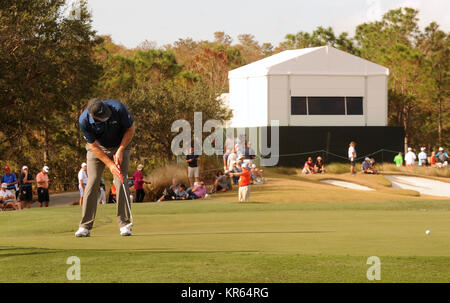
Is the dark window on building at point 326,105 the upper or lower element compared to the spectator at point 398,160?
upper

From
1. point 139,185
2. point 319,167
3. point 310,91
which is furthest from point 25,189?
point 310,91

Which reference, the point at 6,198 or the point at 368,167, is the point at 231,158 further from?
the point at 368,167

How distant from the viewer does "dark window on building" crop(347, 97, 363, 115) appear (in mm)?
46781

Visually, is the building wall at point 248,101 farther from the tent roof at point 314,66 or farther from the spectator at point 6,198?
the spectator at point 6,198

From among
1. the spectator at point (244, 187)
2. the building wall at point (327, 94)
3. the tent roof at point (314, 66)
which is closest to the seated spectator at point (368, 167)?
the building wall at point (327, 94)

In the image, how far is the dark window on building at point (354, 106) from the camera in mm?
46781

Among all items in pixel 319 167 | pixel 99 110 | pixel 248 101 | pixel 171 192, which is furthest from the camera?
pixel 248 101

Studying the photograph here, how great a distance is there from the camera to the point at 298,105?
45.7 meters

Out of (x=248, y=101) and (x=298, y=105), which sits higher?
(x=248, y=101)

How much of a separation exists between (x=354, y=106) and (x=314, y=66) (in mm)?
3522

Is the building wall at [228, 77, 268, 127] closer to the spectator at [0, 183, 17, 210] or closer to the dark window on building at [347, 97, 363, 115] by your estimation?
the dark window on building at [347, 97, 363, 115]

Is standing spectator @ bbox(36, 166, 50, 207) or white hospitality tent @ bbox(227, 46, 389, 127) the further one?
white hospitality tent @ bbox(227, 46, 389, 127)

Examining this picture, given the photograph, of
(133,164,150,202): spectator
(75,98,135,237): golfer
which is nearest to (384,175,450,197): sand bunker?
(133,164,150,202): spectator

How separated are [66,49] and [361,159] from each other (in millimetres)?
18147
